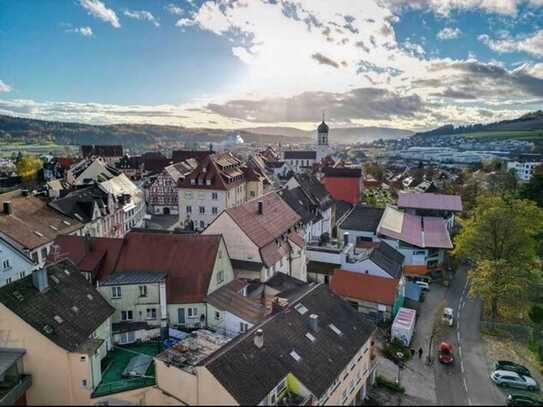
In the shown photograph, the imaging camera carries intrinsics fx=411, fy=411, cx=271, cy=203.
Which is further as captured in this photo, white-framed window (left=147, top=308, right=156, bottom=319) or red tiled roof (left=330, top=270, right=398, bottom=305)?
red tiled roof (left=330, top=270, right=398, bottom=305)

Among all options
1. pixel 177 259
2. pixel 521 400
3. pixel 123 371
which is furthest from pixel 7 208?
pixel 521 400

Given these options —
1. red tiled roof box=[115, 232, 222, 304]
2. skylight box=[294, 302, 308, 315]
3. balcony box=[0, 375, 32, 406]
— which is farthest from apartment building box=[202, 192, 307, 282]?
balcony box=[0, 375, 32, 406]

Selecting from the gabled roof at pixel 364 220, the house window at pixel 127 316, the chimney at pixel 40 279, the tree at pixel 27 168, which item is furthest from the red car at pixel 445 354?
the tree at pixel 27 168

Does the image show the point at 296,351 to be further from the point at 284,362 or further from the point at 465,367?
the point at 465,367

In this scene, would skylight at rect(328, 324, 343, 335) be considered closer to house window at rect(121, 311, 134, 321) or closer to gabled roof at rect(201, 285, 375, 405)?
gabled roof at rect(201, 285, 375, 405)

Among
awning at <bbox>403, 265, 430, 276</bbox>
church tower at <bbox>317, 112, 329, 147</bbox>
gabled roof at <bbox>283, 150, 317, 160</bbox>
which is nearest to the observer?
awning at <bbox>403, 265, 430, 276</bbox>

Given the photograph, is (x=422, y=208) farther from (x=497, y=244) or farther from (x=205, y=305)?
(x=205, y=305)

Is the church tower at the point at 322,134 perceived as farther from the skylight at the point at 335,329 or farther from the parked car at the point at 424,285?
the skylight at the point at 335,329
